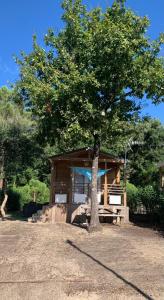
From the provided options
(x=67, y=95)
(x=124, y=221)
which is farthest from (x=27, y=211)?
(x=67, y=95)

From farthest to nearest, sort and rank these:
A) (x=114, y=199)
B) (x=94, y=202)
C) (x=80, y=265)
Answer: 1. (x=114, y=199)
2. (x=94, y=202)
3. (x=80, y=265)

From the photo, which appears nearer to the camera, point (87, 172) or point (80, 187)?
point (87, 172)

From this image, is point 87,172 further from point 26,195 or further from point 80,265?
point 26,195

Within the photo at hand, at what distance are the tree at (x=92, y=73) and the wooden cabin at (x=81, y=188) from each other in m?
3.20

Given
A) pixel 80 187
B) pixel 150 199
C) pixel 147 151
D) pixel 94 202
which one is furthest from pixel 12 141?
pixel 147 151

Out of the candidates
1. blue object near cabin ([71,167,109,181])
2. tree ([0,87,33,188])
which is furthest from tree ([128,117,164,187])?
blue object near cabin ([71,167,109,181])

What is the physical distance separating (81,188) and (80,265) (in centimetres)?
1091

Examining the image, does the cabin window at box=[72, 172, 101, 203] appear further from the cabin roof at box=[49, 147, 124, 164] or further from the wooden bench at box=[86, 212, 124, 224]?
the wooden bench at box=[86, 212, 124, 224]

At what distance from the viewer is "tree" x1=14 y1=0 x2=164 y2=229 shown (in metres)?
13.8

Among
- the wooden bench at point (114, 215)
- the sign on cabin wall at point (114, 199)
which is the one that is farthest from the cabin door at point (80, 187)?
the wooden bench at point (114, 215)

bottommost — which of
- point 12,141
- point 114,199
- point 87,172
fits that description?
point 114,199

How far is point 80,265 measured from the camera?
351 inches

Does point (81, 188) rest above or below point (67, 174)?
below

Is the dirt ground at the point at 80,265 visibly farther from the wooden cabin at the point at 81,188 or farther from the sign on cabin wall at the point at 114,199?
the sign on cabin wall at the point at 114,199
